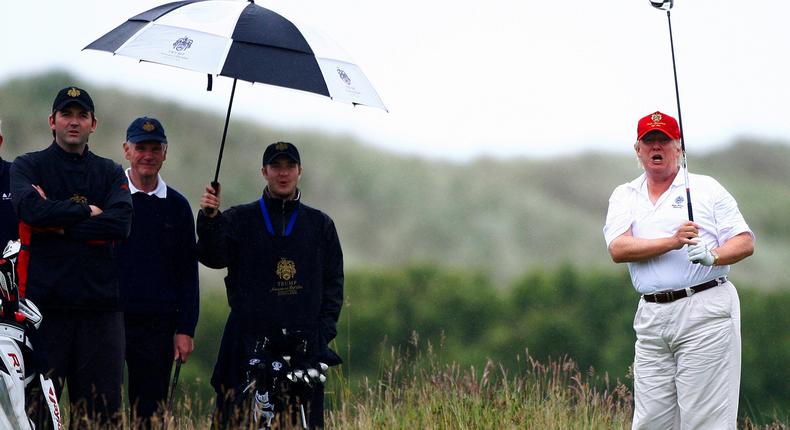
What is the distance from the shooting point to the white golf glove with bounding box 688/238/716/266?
564cm

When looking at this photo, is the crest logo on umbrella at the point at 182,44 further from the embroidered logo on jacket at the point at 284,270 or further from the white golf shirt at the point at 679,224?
the white golf shirt at the point at 679,224

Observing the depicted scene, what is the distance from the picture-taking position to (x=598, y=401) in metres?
7.53

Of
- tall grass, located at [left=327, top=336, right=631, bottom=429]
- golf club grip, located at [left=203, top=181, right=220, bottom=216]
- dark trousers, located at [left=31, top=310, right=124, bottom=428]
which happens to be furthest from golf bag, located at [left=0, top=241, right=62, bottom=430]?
tall grass, located at [left=327, top=336, right=631, bottom=429]

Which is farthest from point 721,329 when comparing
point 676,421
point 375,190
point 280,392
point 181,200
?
point 375,190

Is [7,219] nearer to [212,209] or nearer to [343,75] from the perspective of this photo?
[212,209]

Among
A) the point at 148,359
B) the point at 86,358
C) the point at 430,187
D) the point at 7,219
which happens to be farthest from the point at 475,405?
the point at 430,187

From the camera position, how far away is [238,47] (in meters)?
6.16

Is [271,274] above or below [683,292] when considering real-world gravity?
above

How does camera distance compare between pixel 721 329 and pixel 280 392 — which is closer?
pixel 721 329

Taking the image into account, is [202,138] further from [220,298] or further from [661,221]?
[661,221]

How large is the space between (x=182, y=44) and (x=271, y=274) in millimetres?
1310

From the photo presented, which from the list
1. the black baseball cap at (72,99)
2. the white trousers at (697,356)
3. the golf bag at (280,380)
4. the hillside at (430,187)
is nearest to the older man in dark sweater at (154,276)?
the black baseball cap at (72,99)

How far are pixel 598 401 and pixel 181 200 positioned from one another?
292cm

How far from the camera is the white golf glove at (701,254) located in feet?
18.5
